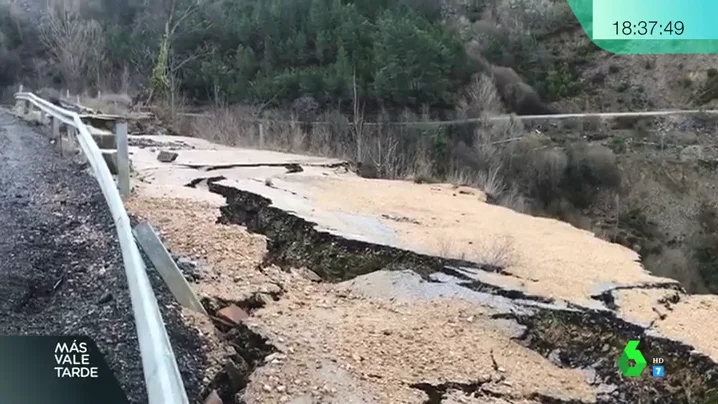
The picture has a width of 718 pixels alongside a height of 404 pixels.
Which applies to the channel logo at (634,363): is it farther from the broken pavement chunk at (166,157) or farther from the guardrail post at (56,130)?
the guardrail post at (56,130)

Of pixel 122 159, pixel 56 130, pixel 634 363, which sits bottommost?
pixel 634 363

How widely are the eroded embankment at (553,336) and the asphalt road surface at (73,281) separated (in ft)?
1.23

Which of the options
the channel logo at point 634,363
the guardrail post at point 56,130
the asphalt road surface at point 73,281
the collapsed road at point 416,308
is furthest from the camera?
the guardrail post at point 56,130

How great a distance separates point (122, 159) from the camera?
13.3 ft

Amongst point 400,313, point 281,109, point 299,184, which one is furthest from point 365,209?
point 281,109

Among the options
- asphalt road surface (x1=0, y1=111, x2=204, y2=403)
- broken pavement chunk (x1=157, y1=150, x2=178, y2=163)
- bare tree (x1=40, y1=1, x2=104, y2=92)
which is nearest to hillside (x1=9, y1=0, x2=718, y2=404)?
broken pavement chunk (x1=157, y1=150, x2=178, y2=163)

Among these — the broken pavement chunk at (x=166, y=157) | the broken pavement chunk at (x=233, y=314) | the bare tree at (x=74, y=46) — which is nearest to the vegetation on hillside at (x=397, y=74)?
the bare tree at (x=74, y=46)

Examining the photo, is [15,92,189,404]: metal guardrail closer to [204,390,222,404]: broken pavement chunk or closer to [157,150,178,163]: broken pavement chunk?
[204,390,222,404]: broken pavement chunk

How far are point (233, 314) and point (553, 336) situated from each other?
4.45ft

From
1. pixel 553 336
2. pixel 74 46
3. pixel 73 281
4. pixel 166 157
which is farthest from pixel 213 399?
pixel 74 46

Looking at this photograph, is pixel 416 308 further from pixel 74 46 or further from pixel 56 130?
pixel 74 46

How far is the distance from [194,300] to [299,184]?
324cm

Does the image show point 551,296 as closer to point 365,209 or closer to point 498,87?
point 365,209

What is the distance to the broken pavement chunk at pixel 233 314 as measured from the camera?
8.59 feet
